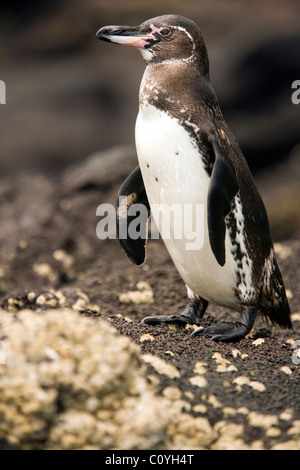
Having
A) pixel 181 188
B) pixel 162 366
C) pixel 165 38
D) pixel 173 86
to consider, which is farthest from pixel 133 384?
pixel 165 38

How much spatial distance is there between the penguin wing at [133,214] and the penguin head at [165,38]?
0.57 m

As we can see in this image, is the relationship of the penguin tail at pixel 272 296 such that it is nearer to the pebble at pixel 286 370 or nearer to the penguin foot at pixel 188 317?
the penguin foot at pixel 188 317

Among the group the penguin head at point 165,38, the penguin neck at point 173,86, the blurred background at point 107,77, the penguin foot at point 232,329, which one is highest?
the blurred background at point 107,77

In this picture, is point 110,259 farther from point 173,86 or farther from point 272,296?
point 173,86

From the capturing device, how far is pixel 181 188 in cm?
244

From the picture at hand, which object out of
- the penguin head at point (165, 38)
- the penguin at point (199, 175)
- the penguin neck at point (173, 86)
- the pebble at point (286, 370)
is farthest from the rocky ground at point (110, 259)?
the penguin head at point (165, 38)

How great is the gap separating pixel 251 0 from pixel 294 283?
5.84 m

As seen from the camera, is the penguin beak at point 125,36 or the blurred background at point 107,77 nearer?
the penguin beak at point 125,36

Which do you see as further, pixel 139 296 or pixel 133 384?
pixel 139 296

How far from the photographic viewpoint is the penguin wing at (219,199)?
229cm

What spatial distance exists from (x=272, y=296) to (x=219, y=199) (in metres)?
0.65

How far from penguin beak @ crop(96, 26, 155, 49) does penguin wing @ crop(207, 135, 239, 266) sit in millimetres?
588

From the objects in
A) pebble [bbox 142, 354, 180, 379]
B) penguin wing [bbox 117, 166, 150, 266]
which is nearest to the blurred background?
penguin wing [bbox 117, 166, 150, 266]

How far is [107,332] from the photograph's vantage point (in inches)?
69.1
